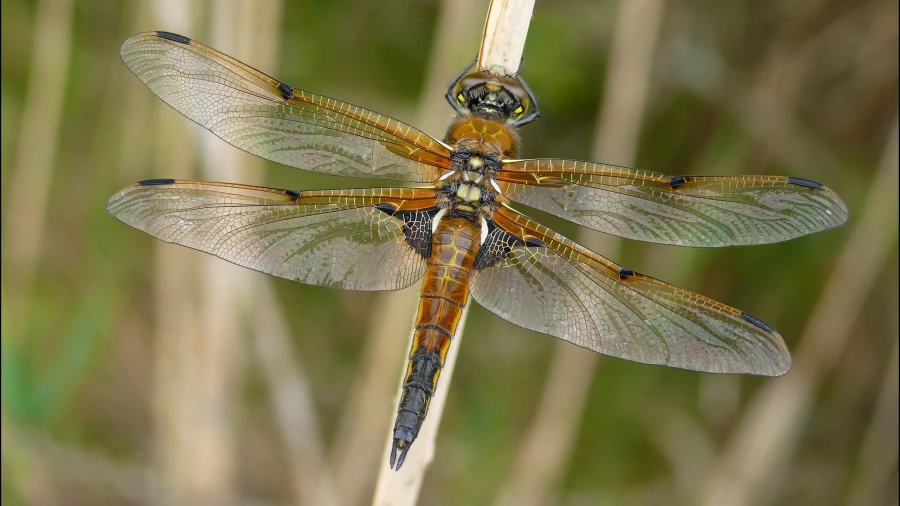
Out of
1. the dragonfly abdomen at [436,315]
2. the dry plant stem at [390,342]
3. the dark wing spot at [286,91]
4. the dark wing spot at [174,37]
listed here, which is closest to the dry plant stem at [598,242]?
the dry plant stem at [390,342]

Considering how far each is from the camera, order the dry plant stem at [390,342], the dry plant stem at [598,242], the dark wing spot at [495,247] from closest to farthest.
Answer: the dark wing spot at [495,247]
the dry plant stem at [390,342]
the dry plant stem at [598,242]

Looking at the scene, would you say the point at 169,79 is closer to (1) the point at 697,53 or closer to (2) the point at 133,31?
(2) the point at 133,31

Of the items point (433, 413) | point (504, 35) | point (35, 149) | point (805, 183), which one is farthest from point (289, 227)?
point (35, 149)

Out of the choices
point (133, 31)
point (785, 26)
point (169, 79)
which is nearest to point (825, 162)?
point (785, 26)

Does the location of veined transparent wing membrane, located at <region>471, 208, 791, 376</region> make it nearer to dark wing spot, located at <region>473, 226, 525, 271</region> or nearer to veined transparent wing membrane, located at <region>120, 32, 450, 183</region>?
dark wing spot, located at <region>473, 226, 525, 271</region>

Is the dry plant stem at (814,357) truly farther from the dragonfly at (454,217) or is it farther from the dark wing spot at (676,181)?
the dark wing spot at (676,181)

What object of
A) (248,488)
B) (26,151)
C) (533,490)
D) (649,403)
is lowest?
(248,488)

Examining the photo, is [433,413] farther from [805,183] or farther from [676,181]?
[805,183]
